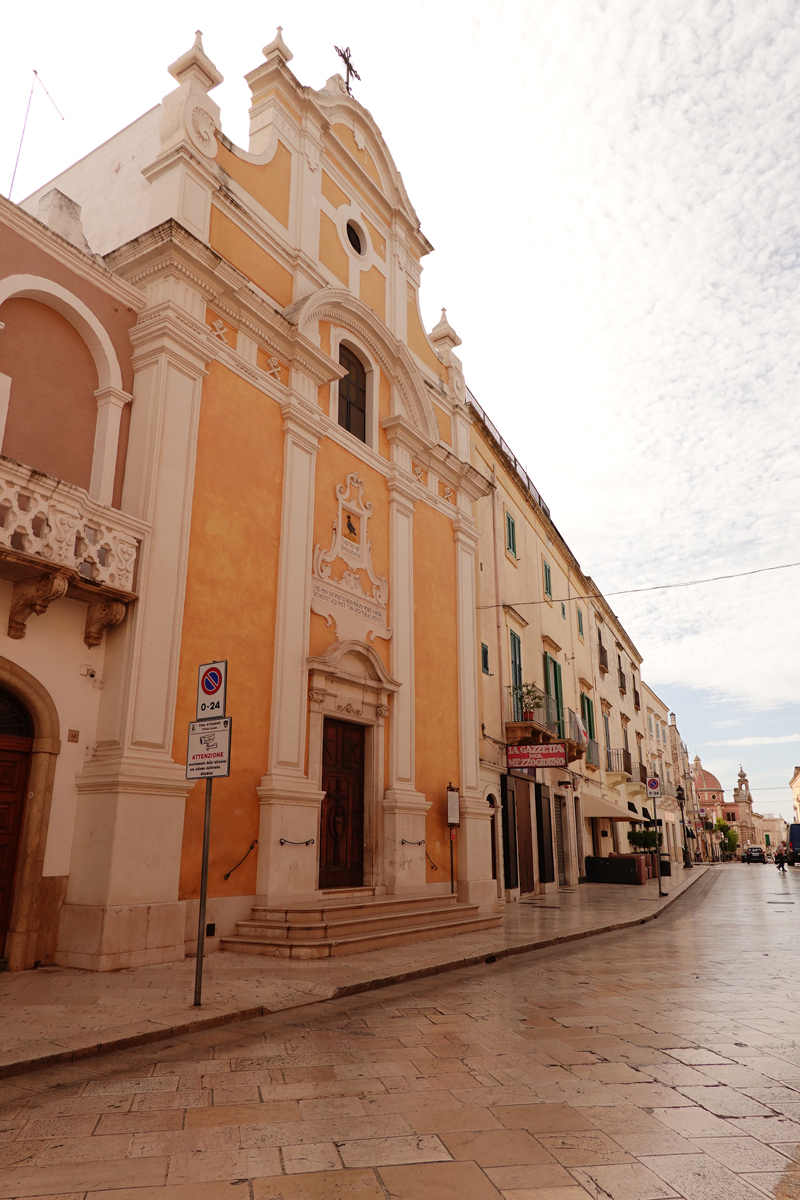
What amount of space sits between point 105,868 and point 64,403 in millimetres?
5240

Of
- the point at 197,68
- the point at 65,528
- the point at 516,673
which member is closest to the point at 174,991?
the point at 65,528

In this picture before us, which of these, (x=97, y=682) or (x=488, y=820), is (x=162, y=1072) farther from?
(x=488, y=820)

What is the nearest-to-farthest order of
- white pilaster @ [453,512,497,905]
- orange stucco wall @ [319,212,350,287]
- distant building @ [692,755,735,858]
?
orange stucco wall @ [319,212,350,287], white pilaster @ [453,512,497,905], distant building @ [692,755,735,858]

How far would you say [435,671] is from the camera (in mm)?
15828

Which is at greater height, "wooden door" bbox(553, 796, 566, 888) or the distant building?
the distant building

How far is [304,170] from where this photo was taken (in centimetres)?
1411

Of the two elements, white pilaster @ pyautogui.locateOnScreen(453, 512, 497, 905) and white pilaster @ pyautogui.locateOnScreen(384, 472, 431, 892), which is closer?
white pilaster @ pyautogui.locateOnScreen(384, 472, 431, 892)

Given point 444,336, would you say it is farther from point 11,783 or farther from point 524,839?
point 11,783

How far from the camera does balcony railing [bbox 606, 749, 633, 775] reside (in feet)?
110

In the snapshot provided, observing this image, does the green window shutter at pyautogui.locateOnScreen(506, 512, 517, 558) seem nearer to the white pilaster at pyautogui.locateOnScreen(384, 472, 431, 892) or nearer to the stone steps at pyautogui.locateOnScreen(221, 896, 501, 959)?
the white pilaster at pyautogui.locateOnScreen(384, 472, 431, 892)

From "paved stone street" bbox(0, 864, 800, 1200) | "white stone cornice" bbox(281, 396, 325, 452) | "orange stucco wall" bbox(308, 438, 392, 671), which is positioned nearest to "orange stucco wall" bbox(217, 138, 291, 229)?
"white stone cornice" bbox(281, 396, 325, 452)

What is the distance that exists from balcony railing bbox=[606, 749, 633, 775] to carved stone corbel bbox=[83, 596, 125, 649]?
89.1 feet

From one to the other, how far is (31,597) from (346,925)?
17.7 ft

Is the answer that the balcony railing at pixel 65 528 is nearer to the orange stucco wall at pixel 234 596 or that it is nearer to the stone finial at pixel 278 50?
the orange stucco wall at pixel 234 596
